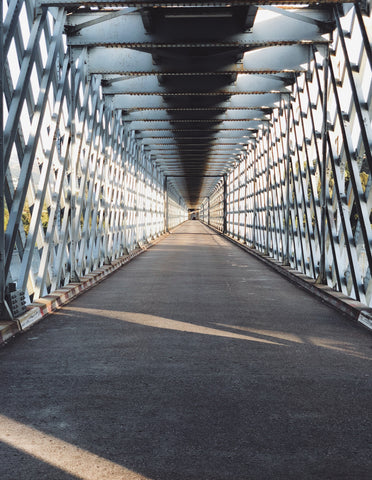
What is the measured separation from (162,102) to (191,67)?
4807 millimetres

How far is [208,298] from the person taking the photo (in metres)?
11.3

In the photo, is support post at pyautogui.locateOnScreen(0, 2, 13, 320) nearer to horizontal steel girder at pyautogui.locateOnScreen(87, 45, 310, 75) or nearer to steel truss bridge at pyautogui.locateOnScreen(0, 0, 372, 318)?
steel truss bridge at pyautogui.locateOnScreen(0, 0, 372, 318)

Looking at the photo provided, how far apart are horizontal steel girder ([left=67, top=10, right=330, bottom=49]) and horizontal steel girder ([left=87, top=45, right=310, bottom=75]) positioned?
157cm

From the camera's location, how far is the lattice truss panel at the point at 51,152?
8.52 meters

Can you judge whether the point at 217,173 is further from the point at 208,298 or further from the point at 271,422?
the point at 271,422

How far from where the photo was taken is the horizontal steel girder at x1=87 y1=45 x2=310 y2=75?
538 inches

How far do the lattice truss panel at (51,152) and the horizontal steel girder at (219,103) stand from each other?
25.5 inches

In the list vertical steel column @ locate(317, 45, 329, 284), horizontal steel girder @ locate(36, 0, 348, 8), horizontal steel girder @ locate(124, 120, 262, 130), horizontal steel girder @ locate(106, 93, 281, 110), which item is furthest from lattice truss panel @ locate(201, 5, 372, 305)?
horizontal steel girder @ locate(124, 120, 262, 130)

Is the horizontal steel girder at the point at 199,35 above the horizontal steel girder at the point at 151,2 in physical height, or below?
above

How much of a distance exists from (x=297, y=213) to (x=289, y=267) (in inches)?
84.0

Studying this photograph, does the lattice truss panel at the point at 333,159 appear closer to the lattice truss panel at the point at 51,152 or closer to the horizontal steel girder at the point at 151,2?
the horizontal steel girder at the point at 151,2

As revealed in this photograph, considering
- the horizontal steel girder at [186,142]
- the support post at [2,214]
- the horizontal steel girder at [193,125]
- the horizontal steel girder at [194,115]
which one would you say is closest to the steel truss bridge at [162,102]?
the support post at [2,214]

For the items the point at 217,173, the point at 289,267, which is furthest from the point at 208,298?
the point at 217,173

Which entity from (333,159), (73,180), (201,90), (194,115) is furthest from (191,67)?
(194,115)
